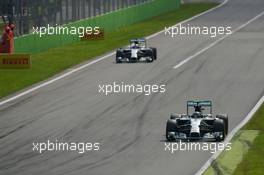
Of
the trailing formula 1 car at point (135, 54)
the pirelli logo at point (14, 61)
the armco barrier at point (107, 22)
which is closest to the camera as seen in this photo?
the pirelli logo at point (14, 61)

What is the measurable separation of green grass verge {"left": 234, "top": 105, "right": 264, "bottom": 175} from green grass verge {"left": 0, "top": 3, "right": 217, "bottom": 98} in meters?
12.3

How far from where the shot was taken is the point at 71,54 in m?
55.5

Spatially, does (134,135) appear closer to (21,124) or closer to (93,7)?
(21,124)

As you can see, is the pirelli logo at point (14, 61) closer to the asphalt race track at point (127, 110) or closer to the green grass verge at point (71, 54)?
the green grass verge at point (71, 54)

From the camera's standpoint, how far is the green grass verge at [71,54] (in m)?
45.3

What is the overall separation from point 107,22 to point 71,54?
1481cm

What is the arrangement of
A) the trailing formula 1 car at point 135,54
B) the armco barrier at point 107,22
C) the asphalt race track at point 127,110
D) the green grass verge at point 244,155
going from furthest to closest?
the armco barrier at point 107,22 → the trailing formula 1 car at point 135,54 → the asphalt race track at point 127,110 → the green grass verge at point 244,155

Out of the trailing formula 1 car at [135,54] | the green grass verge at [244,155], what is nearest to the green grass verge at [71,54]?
the trailing formula 1 car at [135,54]

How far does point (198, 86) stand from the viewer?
4241 centimetres

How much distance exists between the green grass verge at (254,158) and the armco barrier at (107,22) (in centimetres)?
2418

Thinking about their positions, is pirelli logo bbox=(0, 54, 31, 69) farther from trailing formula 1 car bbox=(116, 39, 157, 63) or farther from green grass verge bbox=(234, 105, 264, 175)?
green grass verge bbox=(234, 105, 264, 175)

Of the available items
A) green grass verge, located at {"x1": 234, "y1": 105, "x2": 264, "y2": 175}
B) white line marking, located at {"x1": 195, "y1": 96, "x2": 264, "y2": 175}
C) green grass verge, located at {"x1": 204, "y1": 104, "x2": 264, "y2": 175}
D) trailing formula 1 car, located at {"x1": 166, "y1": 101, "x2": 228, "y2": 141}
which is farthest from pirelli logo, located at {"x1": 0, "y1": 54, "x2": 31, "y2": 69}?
trailing formula 1 car, located at {"x1": 166, "y1": 101, "x2": 228, "y2": 141}

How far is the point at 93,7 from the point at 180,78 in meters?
24.3

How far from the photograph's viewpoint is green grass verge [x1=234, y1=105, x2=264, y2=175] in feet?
83.6
